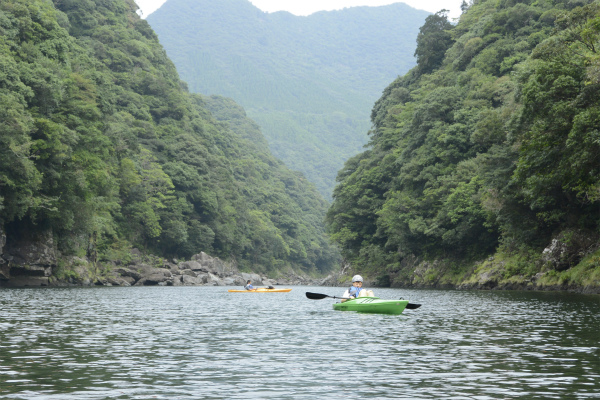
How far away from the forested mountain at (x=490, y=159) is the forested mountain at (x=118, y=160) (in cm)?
2644

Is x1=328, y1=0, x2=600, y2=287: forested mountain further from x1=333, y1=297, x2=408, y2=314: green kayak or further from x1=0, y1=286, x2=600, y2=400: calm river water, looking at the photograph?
x1=0, y1=286, x2=600, y2=400: calm river water

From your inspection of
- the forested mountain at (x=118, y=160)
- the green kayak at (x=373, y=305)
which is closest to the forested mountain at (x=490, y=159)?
the green kayak at (x=373, y=305)

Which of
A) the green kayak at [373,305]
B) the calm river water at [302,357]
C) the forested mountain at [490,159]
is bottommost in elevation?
the calm river water at [302,357]

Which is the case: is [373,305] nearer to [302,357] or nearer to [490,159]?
[302,357]

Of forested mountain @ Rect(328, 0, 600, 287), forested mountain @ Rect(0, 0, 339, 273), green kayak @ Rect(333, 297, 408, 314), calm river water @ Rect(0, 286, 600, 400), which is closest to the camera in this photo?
calm river water @ Rect(0, 286, 600, 400)

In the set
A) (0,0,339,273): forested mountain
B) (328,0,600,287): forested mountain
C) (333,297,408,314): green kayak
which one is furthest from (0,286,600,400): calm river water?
(0,0,339,273): forested mountain

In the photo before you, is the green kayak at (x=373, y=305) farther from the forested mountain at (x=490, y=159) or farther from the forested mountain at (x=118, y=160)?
the forested mountain at (x=118, y=160)

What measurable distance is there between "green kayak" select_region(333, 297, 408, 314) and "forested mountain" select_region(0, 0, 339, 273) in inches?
1105

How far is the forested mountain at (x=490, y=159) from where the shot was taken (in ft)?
120

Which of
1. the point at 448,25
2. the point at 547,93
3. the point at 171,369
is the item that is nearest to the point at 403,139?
the point at 448,25

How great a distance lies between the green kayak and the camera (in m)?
28.0

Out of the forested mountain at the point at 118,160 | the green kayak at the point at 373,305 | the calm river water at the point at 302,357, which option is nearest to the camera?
the calm river water at the point at 302,357

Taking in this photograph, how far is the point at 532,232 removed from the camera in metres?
47.2

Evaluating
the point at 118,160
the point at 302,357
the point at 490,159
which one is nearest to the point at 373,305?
the point at 302,357
